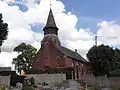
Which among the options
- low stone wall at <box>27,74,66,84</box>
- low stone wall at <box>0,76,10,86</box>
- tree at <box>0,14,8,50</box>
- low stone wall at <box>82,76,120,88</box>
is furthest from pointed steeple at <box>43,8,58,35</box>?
tree at <box>0,14,8,50</box>

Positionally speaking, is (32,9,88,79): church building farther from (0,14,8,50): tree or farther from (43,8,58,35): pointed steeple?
(0,14,8,50): tree

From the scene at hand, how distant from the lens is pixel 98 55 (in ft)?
263

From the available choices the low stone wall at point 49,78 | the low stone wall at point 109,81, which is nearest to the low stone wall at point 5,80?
the low stone wall at point 49,78

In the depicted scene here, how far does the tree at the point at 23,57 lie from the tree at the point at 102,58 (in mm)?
16783

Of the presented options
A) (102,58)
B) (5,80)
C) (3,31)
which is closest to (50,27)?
(102,58)

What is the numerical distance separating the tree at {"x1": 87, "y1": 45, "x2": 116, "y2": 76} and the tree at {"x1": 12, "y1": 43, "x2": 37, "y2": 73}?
16.8 metres

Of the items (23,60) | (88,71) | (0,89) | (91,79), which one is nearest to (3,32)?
(0,89)

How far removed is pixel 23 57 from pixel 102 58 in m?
22.3

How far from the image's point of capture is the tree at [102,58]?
7856cm

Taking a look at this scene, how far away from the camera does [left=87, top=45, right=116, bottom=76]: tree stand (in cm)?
7856

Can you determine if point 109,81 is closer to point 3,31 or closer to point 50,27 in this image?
point 3,31

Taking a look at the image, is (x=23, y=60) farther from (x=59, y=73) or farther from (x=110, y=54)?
(x=110, y=54)

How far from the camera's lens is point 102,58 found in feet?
262

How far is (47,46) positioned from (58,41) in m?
3.69
